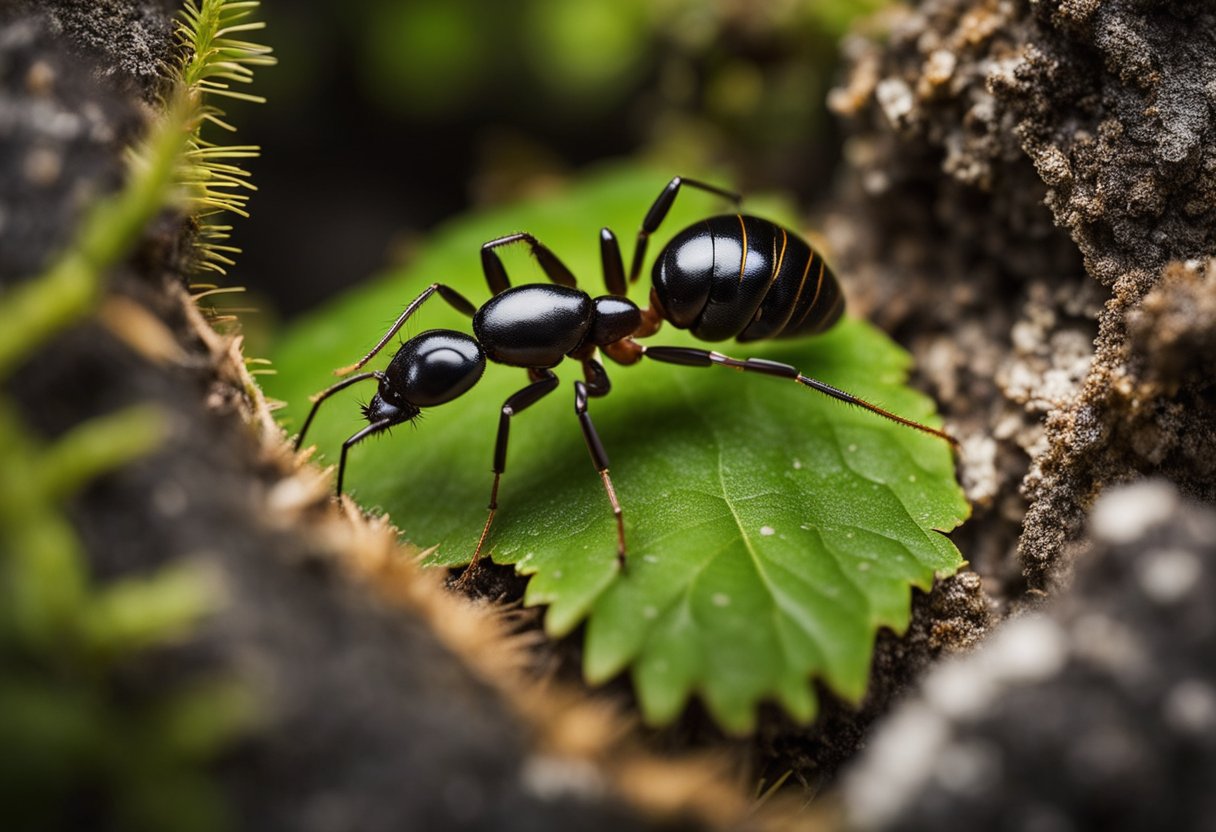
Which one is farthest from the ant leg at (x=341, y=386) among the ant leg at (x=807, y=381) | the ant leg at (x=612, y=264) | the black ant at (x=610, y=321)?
the ant leg at (x=807, y=381)

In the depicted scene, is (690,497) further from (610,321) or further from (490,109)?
(490,109)

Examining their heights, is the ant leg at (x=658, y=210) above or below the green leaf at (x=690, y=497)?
above

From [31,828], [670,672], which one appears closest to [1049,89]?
[670,672]

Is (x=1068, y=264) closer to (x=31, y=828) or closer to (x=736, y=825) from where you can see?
(x=736, y=825)

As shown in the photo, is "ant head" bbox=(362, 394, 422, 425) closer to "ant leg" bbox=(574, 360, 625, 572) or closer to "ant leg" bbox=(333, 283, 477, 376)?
"ant leg" bbox=(333, 283, 477, 376)

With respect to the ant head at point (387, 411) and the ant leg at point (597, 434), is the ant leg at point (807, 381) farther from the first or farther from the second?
the ant head at point (387, 411)

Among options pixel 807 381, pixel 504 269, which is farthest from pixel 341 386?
pixel 807 381
